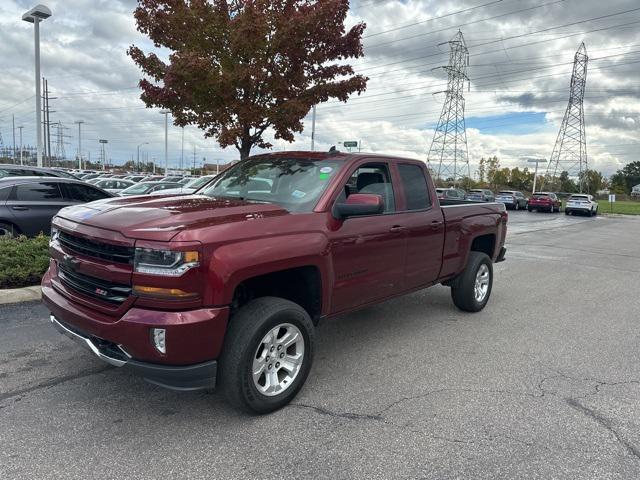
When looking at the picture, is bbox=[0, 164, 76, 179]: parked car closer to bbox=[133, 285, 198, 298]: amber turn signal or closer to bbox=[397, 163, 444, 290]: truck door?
bbox=[397, 163, 444, 290]: truck door

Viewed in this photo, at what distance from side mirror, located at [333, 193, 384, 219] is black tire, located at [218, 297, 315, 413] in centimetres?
89

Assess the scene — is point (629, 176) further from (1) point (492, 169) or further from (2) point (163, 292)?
(2) point (163, 292)

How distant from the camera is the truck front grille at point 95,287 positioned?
3.15 metres

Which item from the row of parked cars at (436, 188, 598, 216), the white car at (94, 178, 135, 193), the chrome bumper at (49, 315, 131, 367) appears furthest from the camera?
the row of parked cars at (436, 188, 598, 216)

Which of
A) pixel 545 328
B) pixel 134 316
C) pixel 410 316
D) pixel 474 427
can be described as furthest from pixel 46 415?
pixel 545 328

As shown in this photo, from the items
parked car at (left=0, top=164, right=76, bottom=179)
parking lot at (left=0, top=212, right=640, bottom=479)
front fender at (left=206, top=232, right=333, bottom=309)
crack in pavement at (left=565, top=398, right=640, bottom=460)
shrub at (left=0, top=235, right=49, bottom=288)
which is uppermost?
parked car at (left=0, top=164, right=76, bottom=179)

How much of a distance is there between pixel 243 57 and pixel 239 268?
22.9 feet

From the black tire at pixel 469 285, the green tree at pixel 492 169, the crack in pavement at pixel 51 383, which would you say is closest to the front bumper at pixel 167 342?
the crack in pavement at pixel 51 383

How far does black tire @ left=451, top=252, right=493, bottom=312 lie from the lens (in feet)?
19.8

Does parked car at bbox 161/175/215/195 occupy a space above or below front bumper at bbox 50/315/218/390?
above

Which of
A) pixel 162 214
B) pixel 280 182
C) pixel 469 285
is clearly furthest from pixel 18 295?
pixel 469 285

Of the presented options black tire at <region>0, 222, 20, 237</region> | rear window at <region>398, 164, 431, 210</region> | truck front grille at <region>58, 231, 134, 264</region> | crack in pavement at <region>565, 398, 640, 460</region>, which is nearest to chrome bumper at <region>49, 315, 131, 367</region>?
truck front grille at <region>58, 231, 134, 264</region>

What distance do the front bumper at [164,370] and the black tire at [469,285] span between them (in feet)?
12.4

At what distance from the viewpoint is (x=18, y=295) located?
5812 millimetres
